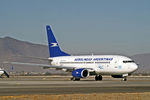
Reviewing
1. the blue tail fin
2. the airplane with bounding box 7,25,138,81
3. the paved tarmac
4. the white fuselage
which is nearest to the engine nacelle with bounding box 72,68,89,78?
the airplane with bounding box 7,25,138,81

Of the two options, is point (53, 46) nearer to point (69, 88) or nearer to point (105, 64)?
point (105, 64)

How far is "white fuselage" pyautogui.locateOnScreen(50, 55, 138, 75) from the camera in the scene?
2491 inches

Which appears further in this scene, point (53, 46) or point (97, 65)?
point (53, 46)

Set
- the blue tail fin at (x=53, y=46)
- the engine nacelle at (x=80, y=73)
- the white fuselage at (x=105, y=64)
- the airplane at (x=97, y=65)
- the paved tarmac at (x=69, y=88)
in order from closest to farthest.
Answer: the paved tarmac at (x=69, y=88) < the white fuselage at (x=105, y=64) < the airplane at (x=97, y=65) < the engine nacelle at (x=80, y=73) < the blue tail fin at (x=53, y=46)

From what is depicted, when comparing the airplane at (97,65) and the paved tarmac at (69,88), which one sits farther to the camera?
the airplane at (97,65)

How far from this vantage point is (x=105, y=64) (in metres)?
65.1

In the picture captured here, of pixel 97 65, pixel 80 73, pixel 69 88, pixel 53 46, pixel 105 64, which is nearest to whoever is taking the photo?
pixel 69 88

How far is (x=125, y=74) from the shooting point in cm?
6400

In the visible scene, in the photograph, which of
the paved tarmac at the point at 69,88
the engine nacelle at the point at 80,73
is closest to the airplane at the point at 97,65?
the engine nacelle at the point at 80,73

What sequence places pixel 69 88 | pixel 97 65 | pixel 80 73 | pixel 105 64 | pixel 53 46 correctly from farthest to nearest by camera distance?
pixel 53 46 < pixel 97 65 < pixel 105 64 < pixel 80 73 < pixel 69 88

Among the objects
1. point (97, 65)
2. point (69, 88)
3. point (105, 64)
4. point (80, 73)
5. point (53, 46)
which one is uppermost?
point (53, 46)

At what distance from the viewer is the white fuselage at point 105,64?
63.3 meters

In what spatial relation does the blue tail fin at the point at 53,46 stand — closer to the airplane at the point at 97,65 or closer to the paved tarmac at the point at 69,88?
the airplane at the point at 97,65

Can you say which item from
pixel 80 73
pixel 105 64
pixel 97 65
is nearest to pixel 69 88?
pixel 80 73
